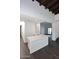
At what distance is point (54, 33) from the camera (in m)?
9.07
